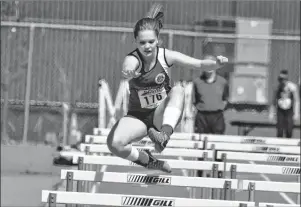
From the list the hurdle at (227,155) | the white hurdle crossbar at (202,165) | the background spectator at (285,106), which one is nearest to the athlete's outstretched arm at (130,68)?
the white hurdle crossbar at (202,165)

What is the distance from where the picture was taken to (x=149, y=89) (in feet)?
20.2

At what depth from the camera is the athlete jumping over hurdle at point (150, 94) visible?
5867mm

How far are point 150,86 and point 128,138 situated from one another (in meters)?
0.47

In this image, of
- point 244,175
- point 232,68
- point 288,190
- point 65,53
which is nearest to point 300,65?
point 232,68

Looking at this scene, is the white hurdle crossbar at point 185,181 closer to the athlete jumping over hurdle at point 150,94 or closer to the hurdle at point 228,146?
the athlete jumping over hurdle at point 150,94

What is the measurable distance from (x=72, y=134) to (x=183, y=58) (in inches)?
344

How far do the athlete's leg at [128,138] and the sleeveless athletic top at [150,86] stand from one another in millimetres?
157

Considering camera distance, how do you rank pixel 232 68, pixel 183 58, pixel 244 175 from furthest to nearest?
pixel 232 68
pixel 244 175
pixel 183 58

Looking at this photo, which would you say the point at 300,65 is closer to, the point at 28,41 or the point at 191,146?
the point at 28,41

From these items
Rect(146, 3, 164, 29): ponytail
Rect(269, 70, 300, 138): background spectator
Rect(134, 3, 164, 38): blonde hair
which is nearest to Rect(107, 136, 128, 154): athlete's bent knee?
Rect(134, 3, 164, 38): blonde hair

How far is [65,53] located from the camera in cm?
1453

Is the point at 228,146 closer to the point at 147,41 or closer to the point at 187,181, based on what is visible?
the point at 187,181

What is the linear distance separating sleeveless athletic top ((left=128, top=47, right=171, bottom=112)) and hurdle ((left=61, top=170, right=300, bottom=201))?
0.60m

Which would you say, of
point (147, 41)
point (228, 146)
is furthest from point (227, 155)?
point (147, 41)
